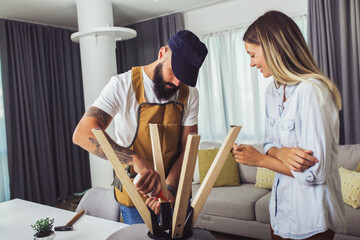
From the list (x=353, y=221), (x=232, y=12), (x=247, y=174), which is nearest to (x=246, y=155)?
(x=353, y=221)

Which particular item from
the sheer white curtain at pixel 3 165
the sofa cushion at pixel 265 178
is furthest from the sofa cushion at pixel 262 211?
the sheer white curtain at pixel 3 165

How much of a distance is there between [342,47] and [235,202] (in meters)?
2.07

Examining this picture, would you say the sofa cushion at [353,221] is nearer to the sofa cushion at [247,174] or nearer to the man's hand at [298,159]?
the sofa cushion at [247,174]

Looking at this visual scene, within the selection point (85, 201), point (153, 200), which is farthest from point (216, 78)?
point (153, 200)

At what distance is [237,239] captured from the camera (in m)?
3.27

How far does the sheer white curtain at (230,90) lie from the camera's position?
4.61 meters

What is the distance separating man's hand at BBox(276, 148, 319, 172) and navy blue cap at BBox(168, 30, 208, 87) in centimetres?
45

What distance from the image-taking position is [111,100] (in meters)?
1.38

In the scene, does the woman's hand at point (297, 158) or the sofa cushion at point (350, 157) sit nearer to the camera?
the woman's hand at point (297, 158)

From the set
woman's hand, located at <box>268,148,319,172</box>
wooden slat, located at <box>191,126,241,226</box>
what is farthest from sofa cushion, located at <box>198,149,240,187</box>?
wooden slat, located at <box>191,126,241,226</box>

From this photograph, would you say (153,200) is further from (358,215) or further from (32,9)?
(32,9)

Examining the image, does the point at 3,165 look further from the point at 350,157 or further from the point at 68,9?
the point at 350,157

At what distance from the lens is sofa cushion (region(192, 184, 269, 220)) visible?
3170 mm

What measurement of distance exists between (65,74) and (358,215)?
174 inches
